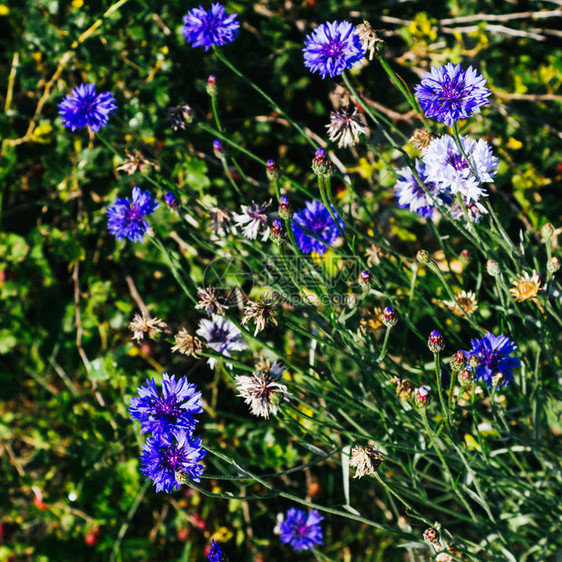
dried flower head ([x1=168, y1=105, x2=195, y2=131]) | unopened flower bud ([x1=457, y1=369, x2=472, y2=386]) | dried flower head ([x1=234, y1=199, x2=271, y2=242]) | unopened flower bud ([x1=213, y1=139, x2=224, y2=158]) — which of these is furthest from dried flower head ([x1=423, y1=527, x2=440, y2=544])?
dried flower head ([x1=168, y1=105, x2=195, y2=131])

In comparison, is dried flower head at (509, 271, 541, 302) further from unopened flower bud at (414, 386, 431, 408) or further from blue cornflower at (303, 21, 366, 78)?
blue cornflower at (303, 21, 366, 78)

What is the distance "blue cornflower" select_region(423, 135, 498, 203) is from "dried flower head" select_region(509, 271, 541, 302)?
0.18 meters

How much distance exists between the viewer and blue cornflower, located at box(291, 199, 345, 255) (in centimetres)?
114

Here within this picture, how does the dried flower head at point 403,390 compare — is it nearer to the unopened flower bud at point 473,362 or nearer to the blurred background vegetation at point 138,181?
the unopened flower bud at point 473,362

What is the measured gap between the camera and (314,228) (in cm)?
115

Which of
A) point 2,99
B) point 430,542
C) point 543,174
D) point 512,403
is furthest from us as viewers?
point 2,99

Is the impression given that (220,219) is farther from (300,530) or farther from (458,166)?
(300,530)

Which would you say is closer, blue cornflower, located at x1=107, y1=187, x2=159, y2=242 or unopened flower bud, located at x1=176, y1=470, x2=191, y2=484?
unopened flower bud, located at x1=176, y1=470, x2=191, y2=484

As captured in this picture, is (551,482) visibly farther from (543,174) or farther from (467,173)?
(543,174)

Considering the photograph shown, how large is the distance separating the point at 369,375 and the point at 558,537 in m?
0.52

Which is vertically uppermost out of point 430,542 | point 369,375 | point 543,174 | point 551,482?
point 543,174

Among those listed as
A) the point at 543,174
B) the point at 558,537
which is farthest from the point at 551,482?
the point at 543,174

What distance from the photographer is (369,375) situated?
1087 mm

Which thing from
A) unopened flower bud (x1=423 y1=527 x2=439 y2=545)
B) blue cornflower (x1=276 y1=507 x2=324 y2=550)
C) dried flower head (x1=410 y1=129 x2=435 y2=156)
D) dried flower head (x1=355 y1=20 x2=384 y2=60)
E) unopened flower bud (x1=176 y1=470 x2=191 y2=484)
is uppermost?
dried flower head (x1=355 y1=20 x2=384 y2=60)
